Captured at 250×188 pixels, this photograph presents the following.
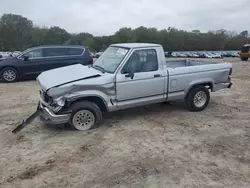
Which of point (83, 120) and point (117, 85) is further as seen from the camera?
point (117, 85)

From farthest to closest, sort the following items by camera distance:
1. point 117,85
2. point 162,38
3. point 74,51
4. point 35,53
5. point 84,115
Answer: point 162,38, point 74,51, point 35,53, point 117,85, point 84,115

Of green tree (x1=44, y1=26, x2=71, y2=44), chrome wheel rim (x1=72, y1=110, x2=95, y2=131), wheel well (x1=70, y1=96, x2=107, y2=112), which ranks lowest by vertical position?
chrome wheel rim (x1=72, y1=110, x2=95, y2=131)

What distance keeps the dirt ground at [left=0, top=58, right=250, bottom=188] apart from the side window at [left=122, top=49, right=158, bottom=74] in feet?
4.00

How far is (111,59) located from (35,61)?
624 centimetres

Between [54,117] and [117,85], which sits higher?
[117,85]

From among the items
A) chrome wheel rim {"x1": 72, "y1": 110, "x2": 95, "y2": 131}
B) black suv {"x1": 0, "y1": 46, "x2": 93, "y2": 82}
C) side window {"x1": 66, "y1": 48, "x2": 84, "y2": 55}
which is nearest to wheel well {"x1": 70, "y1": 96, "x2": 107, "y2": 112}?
chrome wheel rim {"x1": 72, "y1": 110, "x2": 95, "y2": 131}

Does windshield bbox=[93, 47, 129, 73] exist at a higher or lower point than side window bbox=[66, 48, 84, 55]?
lower

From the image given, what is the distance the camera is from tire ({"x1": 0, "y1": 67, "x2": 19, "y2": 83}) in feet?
34.8

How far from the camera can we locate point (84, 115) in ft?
16.3

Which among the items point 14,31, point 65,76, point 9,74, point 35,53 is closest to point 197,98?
point 65,76

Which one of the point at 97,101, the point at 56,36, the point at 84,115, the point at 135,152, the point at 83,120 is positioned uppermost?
the point at 56,36

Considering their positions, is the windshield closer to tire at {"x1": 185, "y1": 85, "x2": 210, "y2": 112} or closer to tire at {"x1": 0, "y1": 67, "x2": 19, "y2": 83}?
tire at {"x1": 185, "y1": 85, "x2": 210, "y2": 112}

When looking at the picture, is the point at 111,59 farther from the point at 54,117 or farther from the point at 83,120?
the point at 54,117

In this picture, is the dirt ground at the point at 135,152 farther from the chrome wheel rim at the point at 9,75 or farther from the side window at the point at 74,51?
the side window at the point at 74,51
